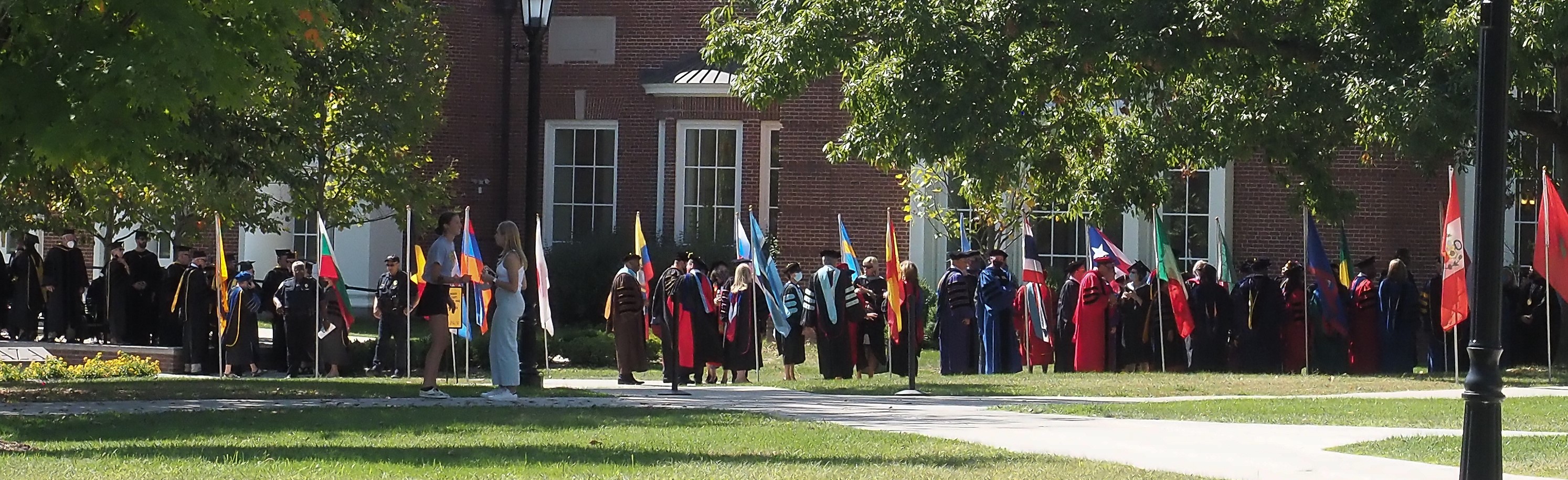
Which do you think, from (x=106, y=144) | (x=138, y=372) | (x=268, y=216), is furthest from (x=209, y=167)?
(x=268, y=216)

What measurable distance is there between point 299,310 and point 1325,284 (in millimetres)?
12198

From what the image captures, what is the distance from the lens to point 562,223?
3259 cm

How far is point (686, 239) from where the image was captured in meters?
30.8

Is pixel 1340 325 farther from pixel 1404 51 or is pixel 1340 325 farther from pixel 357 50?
pixel 357 50

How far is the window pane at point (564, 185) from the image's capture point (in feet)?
107

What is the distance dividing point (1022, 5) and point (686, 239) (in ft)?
38.7

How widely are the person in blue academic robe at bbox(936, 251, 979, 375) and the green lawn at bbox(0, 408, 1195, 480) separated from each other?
872 cm

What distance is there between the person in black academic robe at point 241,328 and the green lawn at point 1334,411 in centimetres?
1129

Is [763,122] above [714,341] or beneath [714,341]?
above

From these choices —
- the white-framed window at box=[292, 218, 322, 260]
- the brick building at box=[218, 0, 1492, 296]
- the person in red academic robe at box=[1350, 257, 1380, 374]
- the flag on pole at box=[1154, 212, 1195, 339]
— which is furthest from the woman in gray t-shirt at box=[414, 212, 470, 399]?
the white-framed window at box=[292, 218, 322, 260]

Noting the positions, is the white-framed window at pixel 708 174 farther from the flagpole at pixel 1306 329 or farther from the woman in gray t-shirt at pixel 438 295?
the woman in gray t-shirt at pixel 438 295

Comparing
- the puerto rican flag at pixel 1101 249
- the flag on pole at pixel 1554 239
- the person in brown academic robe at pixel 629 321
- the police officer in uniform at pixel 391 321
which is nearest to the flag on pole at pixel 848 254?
the person in brown academic robe at pixel 629 321

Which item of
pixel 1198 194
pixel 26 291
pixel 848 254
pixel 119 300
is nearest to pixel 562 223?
pixel 119 300

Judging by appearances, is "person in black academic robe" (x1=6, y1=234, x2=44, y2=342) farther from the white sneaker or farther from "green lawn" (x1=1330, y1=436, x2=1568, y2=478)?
"green lawn" (x1=1330, y1=436, x2=1568, y2=478)
